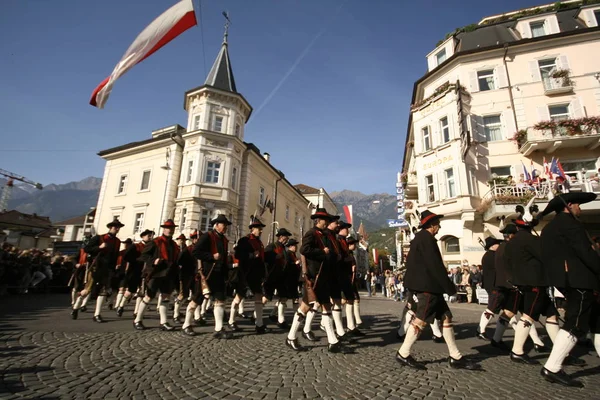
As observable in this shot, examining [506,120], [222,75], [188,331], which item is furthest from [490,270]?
[222,75]

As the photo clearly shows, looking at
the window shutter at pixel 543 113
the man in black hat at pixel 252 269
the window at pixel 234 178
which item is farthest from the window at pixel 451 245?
the window at pixel 234 178

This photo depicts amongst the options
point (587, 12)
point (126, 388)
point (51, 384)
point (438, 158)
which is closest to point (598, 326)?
point (126, 388)

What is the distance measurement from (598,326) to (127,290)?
952 centimetres

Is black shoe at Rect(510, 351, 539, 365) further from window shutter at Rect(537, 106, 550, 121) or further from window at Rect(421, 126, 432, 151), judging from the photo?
window shutter at Rect(537, 106, 550, 121)

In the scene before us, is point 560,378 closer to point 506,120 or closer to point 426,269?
point 426,269

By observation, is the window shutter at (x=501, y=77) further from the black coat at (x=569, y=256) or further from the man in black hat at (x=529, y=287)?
the black coat at (x=569, y=256)

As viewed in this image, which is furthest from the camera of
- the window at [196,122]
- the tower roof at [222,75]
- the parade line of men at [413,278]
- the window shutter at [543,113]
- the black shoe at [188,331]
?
the tower roof at [222,75]

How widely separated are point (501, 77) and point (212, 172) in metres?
22.4

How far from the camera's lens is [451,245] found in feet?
64.6

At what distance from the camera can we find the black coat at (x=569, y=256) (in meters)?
3.65

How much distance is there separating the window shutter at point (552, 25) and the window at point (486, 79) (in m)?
4.97

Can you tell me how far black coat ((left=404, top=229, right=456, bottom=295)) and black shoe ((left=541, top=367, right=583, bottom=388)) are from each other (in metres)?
1.36

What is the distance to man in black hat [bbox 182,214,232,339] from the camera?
5.79 m

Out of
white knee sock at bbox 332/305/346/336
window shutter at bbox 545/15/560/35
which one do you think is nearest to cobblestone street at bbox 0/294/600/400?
white knee sock at bbox 332/305/346/336
